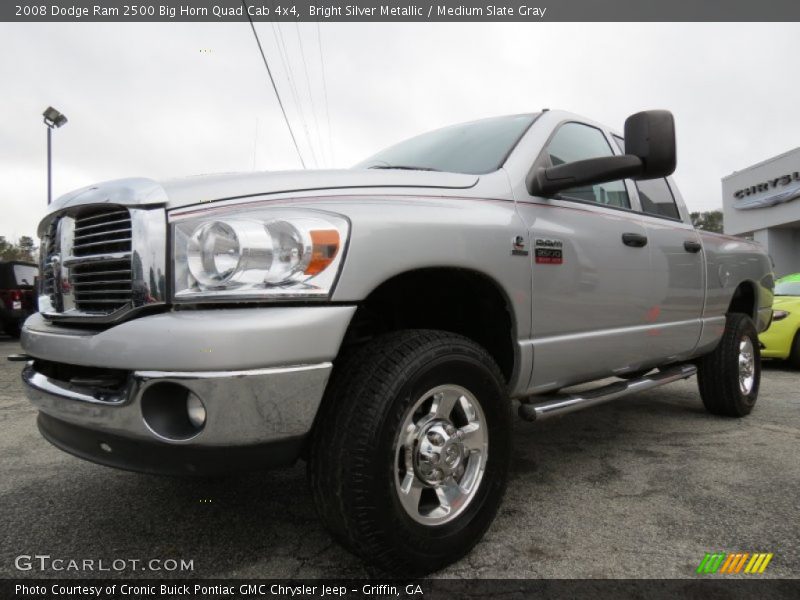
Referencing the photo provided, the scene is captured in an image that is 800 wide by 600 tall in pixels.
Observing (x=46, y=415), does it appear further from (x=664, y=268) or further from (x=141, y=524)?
(x=664, y=268)

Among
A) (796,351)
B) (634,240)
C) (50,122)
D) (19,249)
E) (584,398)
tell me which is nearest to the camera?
(584,398)

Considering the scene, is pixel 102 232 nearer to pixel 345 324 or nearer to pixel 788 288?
pixel 345 324

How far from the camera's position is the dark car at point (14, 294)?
1038 centimetres

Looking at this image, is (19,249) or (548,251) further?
(19,249)

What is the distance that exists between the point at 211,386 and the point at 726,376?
380 cm

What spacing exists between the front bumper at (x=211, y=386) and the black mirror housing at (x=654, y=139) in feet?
4.77

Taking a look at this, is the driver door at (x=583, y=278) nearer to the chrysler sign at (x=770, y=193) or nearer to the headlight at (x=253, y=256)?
the headlight at (x=253, y=256)

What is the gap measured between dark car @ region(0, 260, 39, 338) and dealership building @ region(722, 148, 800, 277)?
84.2 feet

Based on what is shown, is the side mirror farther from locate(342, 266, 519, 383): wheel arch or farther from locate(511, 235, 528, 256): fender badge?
locate(342, 266, 519, 383): wheel arch

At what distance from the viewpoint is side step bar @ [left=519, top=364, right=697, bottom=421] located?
8.04ft

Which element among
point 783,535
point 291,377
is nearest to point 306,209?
point 291,377

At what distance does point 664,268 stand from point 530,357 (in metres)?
1.32

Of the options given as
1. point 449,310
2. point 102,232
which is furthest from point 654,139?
point 102,232

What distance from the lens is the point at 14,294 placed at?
409 inches
